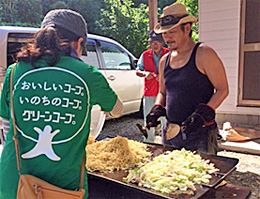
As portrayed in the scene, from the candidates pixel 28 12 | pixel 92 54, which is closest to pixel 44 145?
pixel 92 54

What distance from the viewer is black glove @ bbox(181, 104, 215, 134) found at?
2.08 m

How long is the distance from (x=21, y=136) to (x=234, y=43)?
15.9ft

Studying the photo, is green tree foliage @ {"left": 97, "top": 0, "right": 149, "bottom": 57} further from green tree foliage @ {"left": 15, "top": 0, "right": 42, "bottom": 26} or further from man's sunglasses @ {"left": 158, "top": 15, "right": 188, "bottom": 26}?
man's sunglasses @ {"left": 158, "top": 15, "right": 188, "bottom": 26}

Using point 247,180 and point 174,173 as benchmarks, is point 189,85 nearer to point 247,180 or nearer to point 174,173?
point 174,173

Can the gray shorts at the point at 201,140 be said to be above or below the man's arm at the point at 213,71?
below

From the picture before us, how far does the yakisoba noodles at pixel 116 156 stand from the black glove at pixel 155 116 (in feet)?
0.67

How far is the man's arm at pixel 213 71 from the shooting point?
2.17 metres

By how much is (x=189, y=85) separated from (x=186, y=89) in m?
0.04

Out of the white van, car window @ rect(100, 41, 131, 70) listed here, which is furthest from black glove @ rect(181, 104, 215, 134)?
car window @ rect(100, 41, 131, 70)

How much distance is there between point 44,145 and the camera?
1.38 m

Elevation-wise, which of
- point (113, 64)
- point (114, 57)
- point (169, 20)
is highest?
point (169, 20)

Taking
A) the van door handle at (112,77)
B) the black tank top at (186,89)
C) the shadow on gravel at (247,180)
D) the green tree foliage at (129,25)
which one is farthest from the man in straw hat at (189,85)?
the green tree foliage at (129,25)

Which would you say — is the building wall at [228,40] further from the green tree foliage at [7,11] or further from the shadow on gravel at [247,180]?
the green tree foliage at [7,11]

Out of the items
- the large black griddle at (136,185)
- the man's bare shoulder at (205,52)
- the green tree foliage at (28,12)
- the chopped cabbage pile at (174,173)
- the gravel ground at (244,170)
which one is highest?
the green tree foliage at (28,12)
